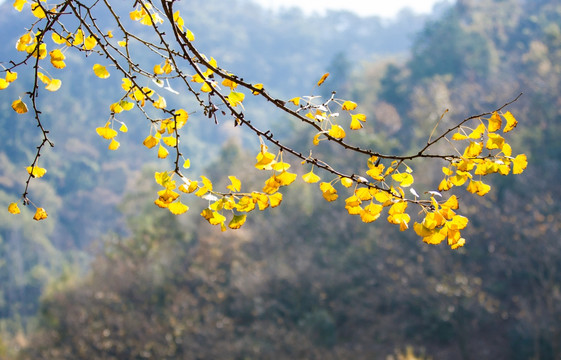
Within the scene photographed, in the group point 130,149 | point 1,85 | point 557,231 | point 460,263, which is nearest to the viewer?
point 1,85

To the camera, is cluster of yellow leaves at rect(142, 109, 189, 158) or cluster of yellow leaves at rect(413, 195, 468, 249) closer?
cluster of yellow leaves at rect(413, 195, 468, 249)

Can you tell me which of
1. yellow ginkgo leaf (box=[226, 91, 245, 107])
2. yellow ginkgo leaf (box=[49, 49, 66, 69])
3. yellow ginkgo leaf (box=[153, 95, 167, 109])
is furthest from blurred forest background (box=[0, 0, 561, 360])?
yellow ginkgo leaf (box=[226, 91, 245, 107])

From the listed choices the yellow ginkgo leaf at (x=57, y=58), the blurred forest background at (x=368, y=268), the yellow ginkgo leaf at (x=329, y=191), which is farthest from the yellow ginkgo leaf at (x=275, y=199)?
the blurred forest background at (x=368, y=268)

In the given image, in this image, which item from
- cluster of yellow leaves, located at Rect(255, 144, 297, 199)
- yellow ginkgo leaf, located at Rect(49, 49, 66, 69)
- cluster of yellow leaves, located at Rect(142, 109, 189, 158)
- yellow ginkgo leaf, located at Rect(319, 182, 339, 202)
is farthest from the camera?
yellow ginkgo leaf, located at Rect(49, 49, 66, 69)

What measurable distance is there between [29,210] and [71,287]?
21216 mm

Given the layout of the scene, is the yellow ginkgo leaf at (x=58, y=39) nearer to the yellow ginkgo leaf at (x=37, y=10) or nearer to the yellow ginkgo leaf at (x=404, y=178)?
the yellow ginkgo leaf at (x=37, y=10)

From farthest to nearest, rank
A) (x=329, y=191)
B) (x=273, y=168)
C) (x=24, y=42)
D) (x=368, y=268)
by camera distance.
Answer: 1. (x=368, y=268)
2. (x=24, y=42)
3. (x=329, y=191)
4. (x=273, y=168)

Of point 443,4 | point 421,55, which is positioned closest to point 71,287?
point 421,55

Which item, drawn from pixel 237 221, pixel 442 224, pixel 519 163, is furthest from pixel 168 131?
pixel 519 163

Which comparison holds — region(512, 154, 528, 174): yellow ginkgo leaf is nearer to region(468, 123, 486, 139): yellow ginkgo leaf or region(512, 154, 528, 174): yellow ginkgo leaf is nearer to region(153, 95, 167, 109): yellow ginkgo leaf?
region(468, 123, 486, 139): yellow ginkgo leaf

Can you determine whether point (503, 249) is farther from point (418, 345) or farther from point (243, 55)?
point (243, 55)

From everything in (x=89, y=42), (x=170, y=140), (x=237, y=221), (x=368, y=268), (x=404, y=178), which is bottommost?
(x=237, y=221)

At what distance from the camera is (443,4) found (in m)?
55.8

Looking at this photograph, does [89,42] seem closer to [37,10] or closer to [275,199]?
[37,10]
